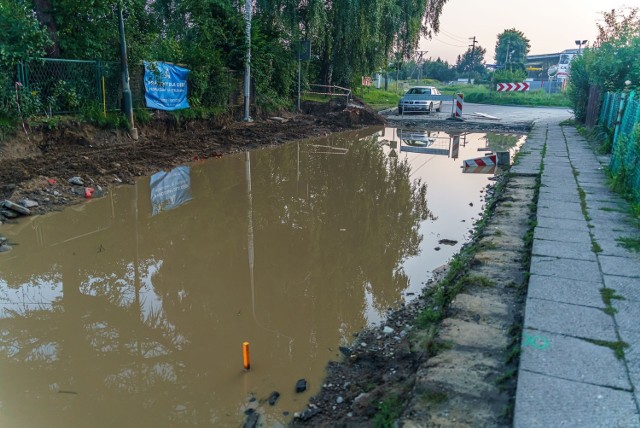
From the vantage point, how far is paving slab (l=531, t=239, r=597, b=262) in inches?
197

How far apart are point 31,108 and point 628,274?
11.5 metres

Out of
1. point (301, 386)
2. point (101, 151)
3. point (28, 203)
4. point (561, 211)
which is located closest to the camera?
point (301, 386)

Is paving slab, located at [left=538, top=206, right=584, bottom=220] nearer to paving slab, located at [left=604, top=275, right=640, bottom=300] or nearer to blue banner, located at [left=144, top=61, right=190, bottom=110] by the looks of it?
paving slab, located at [left=604, top=275, right=640, bottom=300]

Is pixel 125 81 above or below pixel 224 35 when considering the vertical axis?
below

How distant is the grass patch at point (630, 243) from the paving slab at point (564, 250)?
365mm

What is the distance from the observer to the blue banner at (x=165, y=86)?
1418 centimetres

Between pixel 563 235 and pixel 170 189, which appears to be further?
pixel 170 189

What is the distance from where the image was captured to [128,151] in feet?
37.9

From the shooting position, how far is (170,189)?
30.7 ft

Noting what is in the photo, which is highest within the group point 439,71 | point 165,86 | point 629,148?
point 439,71

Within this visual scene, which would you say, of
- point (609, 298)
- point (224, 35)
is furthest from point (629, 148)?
point (224, 35)

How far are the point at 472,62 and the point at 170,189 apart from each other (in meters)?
99.9

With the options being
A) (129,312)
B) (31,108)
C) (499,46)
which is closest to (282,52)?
(31,108)

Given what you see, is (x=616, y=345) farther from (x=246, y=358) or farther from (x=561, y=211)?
(x=561, y=211)
